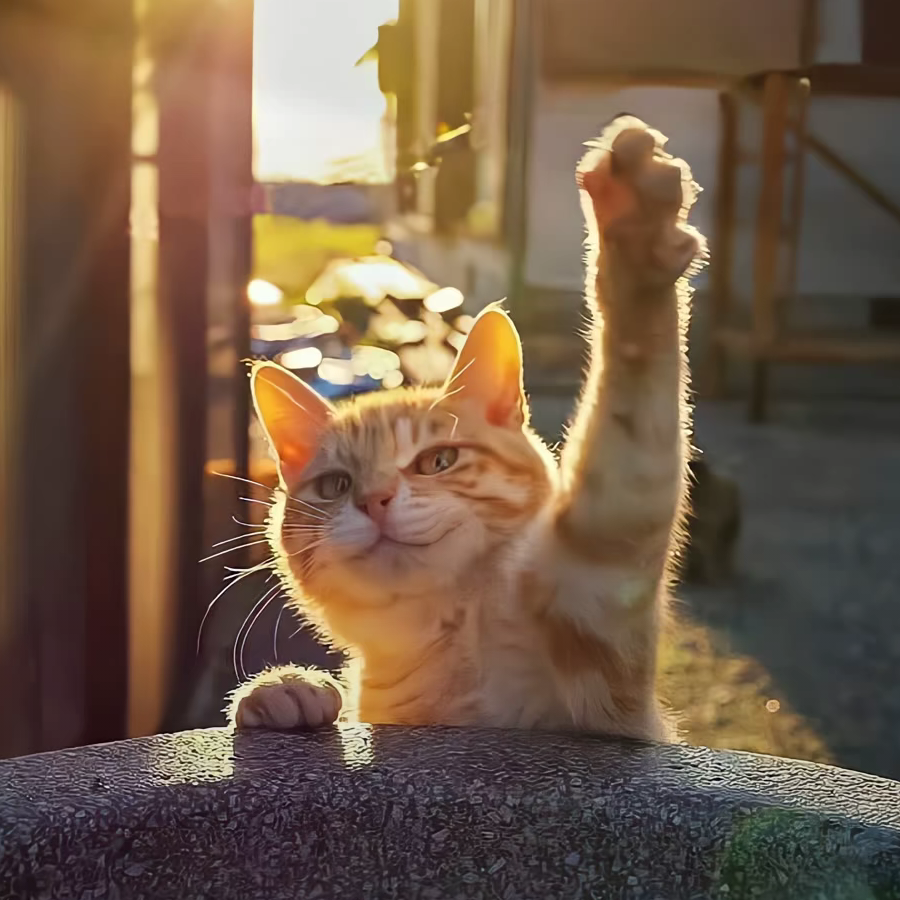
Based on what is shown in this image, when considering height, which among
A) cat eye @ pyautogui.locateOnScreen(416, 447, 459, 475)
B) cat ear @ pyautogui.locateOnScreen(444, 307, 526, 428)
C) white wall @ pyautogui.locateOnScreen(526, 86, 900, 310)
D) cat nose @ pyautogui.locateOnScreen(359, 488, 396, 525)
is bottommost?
cat nose @ pyautogui.locateOnScreen(359, 488, 396, 525)

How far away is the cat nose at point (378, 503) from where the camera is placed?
67cm

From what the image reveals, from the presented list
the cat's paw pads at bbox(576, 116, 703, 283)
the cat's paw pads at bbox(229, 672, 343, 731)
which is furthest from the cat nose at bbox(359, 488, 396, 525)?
the cat's paw pads at bbox(576, 116, 703, 283)

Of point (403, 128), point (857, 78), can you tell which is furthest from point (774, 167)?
point (403, 128)

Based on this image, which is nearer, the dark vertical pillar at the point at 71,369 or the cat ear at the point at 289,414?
the cat ear at the point at 289,414

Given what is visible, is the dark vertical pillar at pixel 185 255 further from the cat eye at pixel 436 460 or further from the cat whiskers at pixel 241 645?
the cat eye at pixel 436 460

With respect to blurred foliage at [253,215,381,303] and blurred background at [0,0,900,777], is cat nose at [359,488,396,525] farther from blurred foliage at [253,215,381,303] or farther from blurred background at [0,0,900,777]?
blurred foliage at [253,215,381,303]

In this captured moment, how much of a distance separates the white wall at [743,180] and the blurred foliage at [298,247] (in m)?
0.15

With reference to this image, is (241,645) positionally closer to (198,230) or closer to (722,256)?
(198,230)

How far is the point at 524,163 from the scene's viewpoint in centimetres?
94

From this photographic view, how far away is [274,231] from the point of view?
936 mm

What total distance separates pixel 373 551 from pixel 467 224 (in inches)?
15.3

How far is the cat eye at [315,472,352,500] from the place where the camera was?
0.72m

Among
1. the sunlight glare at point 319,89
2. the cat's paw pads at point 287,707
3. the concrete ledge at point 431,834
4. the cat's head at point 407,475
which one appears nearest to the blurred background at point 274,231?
A: the sunlight glare at point 319,89

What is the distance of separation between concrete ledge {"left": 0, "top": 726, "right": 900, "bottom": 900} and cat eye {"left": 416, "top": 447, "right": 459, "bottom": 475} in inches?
8.2
